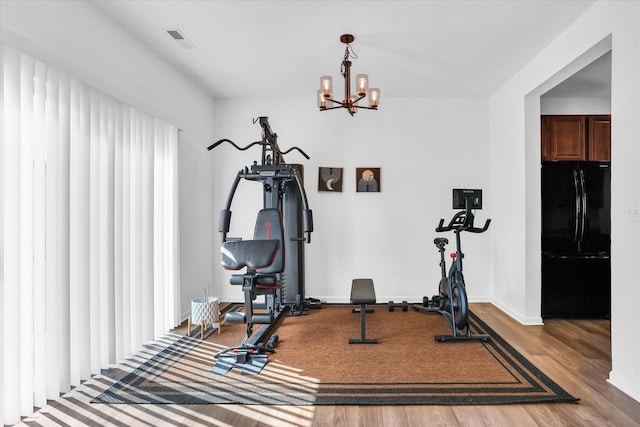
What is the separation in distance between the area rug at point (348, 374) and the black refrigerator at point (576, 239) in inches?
41.7

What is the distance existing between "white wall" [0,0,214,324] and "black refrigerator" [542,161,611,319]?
Result: 3.96 meters

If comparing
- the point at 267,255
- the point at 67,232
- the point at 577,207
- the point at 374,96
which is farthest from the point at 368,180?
the point at 67,232

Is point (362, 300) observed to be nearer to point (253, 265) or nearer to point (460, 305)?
point (460, 305)

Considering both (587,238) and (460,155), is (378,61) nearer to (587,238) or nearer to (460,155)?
(460,155)

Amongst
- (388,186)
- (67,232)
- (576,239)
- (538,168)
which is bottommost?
(576,239)

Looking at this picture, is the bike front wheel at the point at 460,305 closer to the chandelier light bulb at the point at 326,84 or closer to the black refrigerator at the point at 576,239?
the black refrigerator at the point at 576,239

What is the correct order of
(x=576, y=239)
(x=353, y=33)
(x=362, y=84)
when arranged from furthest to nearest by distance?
1. (x=576, y=239)
2. (x=353, y=33)
3. (x=362, y=84)

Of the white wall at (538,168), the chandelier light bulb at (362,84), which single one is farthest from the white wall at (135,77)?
the white wall at (538,168)

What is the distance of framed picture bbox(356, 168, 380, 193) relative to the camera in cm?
507

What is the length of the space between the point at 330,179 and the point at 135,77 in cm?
259

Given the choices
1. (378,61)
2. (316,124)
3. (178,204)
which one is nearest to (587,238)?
(378,61)

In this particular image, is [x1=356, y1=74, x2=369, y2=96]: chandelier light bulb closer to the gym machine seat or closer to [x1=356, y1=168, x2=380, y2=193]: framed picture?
the gym machine seat

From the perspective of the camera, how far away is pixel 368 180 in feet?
16.6

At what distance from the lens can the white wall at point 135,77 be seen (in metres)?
2.25
